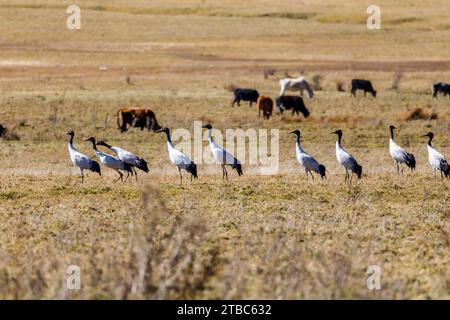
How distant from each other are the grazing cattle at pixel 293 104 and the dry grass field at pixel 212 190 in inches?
40.3

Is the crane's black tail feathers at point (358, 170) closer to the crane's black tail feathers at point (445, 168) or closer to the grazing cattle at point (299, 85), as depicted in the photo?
the crane's black tail feathers at point (445, 168)

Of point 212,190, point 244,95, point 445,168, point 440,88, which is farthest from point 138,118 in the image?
point 440,88

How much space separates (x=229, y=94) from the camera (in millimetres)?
39938

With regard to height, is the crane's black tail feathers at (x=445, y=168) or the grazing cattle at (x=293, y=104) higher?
the grazing cattle at (x=293, y=104)

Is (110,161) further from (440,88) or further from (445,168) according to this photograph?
(440,88)

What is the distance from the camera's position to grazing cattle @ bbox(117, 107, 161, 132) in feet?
96.1

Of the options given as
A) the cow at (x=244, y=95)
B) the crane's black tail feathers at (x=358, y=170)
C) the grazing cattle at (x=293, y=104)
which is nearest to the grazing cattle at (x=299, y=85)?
the cow at (x=244, y=95)

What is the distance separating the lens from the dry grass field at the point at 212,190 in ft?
29.6

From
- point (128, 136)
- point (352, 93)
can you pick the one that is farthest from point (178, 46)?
point (128, 136)

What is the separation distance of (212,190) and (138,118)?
45.8 feet

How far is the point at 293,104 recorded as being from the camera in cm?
3409

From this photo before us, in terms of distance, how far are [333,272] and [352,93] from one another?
1307 inches

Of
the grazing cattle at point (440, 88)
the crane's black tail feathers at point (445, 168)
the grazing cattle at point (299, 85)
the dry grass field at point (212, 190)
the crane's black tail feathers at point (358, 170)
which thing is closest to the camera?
the dry grass field at point (212, 190)

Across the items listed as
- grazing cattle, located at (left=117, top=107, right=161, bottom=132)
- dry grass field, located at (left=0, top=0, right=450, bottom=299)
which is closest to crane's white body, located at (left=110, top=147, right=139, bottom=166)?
dry grass field, located at (left=0, top=0, right=450, bottom=299)
